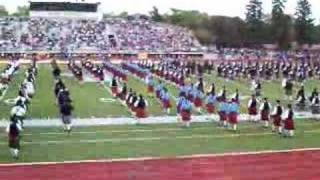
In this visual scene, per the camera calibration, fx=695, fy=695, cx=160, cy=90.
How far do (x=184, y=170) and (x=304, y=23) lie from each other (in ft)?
272

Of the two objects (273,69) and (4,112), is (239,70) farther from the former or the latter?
(4,112)

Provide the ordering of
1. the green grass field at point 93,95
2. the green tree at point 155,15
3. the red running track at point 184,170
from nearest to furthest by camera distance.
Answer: the red running track at point 184,170, the green grass field at point 93,95, the green tree at point 155,15

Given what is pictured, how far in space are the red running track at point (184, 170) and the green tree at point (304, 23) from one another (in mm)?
79013

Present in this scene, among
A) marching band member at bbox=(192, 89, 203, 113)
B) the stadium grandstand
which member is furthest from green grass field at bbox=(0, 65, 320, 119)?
the stadium grandstand

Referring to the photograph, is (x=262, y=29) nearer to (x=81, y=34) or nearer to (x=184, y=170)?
(x=81, y=34)

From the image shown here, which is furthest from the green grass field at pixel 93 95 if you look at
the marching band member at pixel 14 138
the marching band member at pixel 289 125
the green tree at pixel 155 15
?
the green tree at pixel 155 15

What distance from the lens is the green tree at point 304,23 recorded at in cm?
9694

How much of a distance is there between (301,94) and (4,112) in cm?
1359

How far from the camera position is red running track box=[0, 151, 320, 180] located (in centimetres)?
1748

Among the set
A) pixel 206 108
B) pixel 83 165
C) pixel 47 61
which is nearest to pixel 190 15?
pixel 47 61

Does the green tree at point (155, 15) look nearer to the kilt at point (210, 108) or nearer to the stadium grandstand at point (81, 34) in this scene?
the stadium grandstand at point (81, 34)

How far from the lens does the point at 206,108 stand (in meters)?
30.0

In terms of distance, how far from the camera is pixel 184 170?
18.3 metres

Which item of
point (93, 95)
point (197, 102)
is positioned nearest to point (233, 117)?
point (197, 102)
